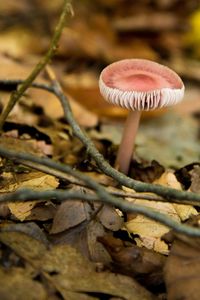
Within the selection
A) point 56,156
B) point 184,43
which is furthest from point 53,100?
point 184,43

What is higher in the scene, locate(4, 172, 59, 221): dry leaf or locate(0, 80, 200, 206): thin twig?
locate(0, 80, 200, 206): thin twig

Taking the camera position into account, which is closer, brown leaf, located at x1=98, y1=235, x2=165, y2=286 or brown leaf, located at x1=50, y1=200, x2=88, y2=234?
brown leaf, located at x1=98, y1=235, x2=165, y2=286

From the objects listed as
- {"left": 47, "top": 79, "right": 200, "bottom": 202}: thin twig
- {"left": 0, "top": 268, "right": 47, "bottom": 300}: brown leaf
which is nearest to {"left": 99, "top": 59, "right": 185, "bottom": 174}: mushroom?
{"left": 47, "top": 79, "right": 200, "bottom": 202}: thin twig

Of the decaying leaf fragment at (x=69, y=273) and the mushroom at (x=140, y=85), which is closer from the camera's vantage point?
the decaying leaf fragment at (x=69, y=273)

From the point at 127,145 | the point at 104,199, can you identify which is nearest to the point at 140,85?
the point at 127,145

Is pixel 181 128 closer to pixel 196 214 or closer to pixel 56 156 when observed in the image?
pixel 56 156

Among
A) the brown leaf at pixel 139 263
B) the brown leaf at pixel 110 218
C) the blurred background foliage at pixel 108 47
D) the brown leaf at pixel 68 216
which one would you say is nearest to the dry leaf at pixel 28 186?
the brown leaf at pixel 68 216

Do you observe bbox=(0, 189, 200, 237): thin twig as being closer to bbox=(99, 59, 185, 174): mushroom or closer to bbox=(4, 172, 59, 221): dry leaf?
bbox=(4, 172, 59, 221): dry leaf

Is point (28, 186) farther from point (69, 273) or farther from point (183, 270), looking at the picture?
point (183, 270)

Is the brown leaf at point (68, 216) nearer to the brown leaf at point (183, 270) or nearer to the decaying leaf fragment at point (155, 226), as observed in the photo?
the decaying leaf fragment at point (155, 226)
